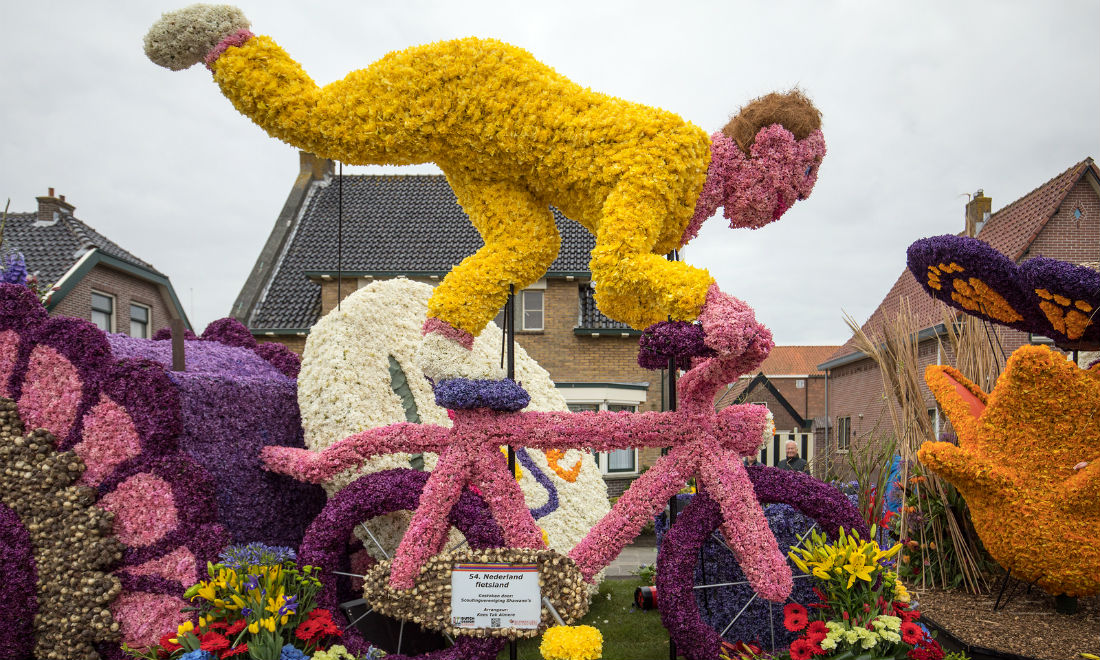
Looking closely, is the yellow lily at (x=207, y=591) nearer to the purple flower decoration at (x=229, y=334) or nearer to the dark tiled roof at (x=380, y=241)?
the purple flower decoration at (x=229, y=334)

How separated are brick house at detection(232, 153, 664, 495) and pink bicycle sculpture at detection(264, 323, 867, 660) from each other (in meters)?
10.1

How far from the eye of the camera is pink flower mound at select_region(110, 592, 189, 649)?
169 inches

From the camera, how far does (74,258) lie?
1489cm

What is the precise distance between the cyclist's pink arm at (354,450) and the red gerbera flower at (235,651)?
1316mm

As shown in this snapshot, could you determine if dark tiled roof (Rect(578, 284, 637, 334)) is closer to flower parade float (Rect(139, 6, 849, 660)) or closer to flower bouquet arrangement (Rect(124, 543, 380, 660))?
flower parade float (Rect(139, 6, 849, 660))

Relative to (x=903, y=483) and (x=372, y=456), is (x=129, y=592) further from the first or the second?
(x=903, y=483)

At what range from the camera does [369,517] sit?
4.67m

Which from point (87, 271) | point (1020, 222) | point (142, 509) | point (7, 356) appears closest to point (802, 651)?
point (142, 509)

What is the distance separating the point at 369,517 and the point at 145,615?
4.50 feet

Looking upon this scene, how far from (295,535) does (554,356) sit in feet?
34.3

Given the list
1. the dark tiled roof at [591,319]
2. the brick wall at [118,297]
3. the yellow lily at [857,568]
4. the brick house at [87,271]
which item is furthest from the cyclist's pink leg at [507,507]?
the brick house at [87,271]

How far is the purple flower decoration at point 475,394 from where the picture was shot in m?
4.26

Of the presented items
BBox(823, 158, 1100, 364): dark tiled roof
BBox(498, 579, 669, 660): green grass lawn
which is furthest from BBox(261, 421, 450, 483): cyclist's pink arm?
BBox(823, 158, 1100, 364): dark tiled roof

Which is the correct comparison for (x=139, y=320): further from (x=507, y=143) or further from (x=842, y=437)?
(x=507, y=143)
